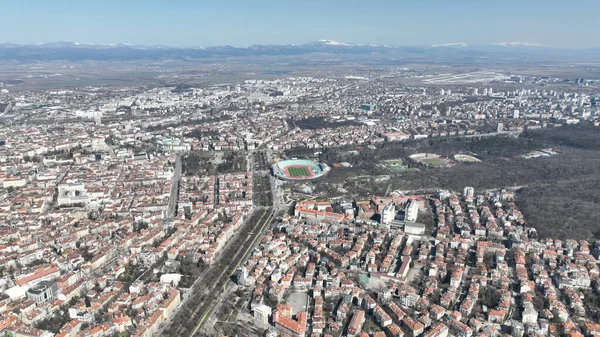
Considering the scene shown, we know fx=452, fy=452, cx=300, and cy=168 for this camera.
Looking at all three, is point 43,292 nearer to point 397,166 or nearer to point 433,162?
point 397,166

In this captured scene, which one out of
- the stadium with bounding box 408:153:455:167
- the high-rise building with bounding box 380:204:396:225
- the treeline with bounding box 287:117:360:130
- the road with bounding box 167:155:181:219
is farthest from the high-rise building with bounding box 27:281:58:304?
the treeline with bounding box 287:117:360:130

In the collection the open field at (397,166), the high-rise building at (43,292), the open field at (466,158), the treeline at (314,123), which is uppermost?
the treeline at (314,123)

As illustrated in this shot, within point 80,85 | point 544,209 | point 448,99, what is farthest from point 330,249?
point 80,85

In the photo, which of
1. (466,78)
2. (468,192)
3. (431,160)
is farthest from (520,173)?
(466,78)

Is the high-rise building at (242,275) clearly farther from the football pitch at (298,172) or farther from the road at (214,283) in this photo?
the football pitch at (298,172)

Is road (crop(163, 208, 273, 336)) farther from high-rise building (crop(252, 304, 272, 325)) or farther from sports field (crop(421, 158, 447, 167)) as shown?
sports field (crop(421, 158, 447, 167))

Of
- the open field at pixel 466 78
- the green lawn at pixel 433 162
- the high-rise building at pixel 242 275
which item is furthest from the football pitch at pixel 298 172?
the open field at pixel 466 78

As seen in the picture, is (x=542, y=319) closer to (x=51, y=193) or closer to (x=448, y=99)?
(x=51, y=193)
